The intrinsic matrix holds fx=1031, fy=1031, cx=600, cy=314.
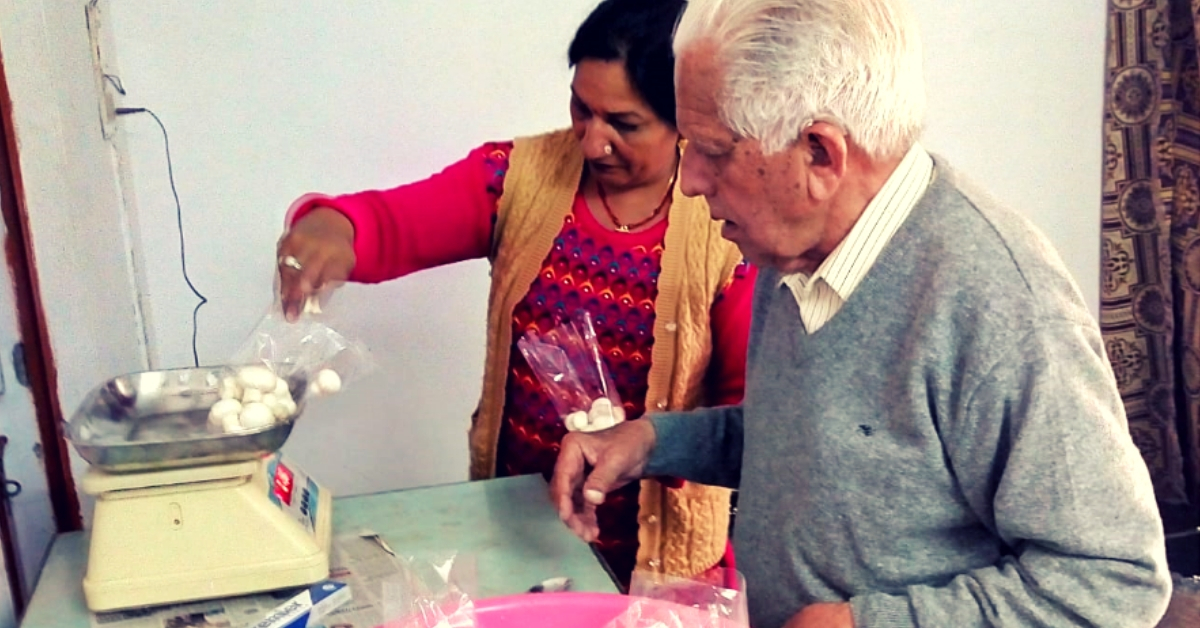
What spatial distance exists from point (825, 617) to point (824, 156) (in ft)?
1.40

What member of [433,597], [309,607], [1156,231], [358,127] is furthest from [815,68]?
[1156,231]

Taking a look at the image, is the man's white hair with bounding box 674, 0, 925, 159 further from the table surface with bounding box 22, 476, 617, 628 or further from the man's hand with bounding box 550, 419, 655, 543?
the table surface with bounding box 22, 476, 617, 628

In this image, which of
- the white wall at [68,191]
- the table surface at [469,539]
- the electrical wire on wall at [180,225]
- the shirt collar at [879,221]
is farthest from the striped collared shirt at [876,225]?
the electrical wire on wall at [180,225]

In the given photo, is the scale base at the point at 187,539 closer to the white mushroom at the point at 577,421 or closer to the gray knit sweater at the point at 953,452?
the white mushroom at the point at 577,421

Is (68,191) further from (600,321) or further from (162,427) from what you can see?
(600,321)

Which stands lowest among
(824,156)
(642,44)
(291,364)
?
(291,364)

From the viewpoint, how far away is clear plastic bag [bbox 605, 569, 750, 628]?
0.90 m

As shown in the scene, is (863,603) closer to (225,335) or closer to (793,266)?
(793,266)

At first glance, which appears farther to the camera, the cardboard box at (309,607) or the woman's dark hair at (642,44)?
the woman's dark hair at (642,44)

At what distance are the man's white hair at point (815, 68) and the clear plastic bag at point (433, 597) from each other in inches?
19.8

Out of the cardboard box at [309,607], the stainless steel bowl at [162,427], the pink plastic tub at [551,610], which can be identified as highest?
the stainless steel bowl at [162,427]

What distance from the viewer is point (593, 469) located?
118 cm

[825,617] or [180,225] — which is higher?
[180,225]

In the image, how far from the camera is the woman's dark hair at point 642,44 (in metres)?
1.34
